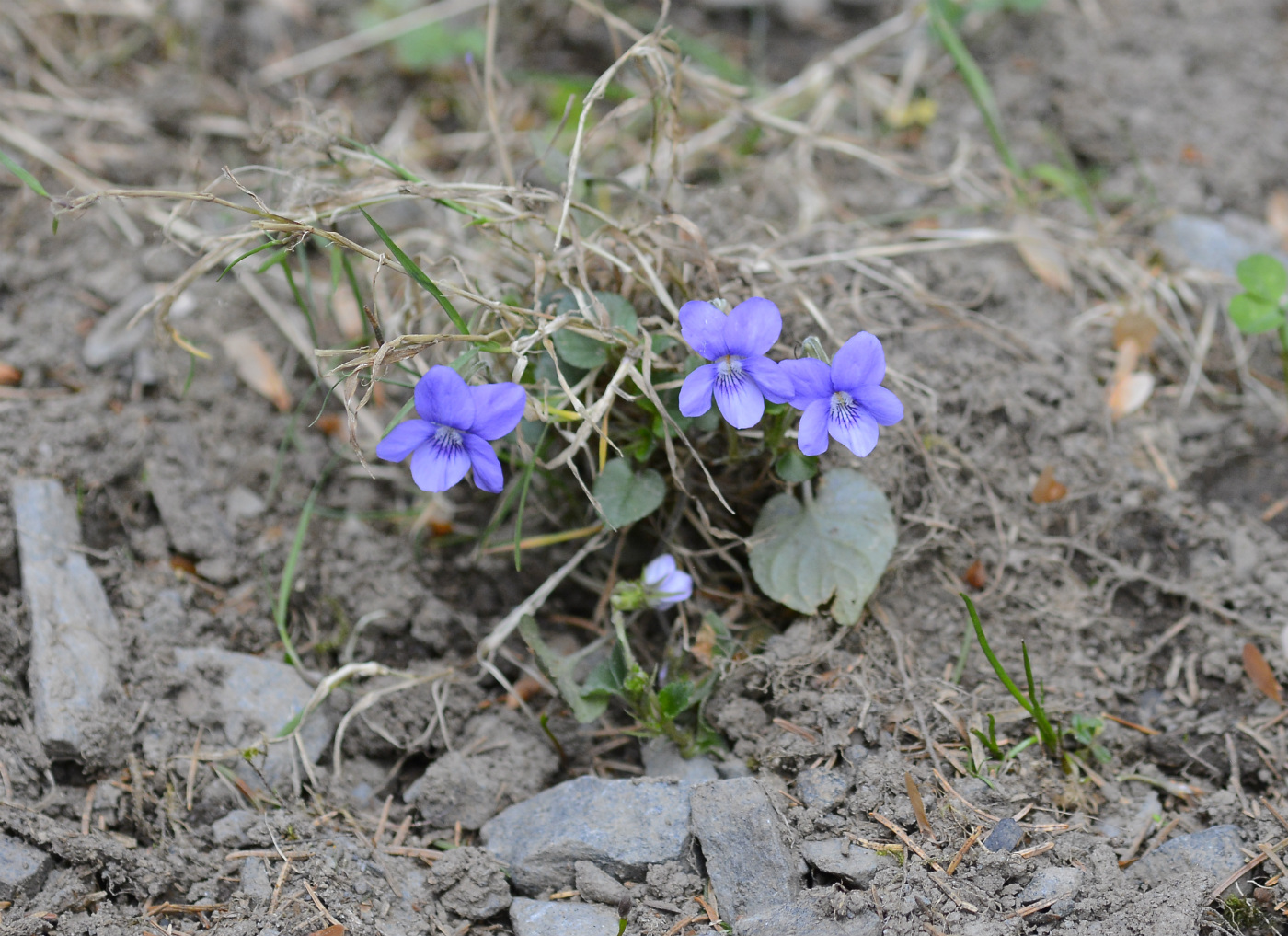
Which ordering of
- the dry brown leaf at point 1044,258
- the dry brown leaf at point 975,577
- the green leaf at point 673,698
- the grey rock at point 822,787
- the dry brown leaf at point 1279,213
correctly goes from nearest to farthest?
the grey rock at point 822,787
the green leaf at point 673,698
the dry brown leaf at point 975,577
the dry brown leaf at point 1044,258
the dry brown leaf at point 1279,213

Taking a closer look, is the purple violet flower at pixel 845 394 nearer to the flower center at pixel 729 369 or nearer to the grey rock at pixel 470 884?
the flower center at pixel 729 369

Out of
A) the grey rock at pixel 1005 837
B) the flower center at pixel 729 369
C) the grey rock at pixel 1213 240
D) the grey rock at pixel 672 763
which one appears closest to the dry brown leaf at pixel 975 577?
the grey rock at pixel 1005 837

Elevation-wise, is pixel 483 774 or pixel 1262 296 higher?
pixel 1262 296

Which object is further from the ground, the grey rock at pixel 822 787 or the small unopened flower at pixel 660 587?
the small unopened flower at pixel 660 587

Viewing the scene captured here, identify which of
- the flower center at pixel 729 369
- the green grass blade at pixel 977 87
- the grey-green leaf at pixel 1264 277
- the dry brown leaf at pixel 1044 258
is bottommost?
the dry brown leaf at pixel 1044 258

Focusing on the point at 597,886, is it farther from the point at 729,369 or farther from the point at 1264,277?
the point at 1264,277

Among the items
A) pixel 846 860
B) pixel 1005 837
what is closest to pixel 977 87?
pixel 1005 837

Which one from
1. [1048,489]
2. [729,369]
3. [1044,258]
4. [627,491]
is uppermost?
[729,369]
